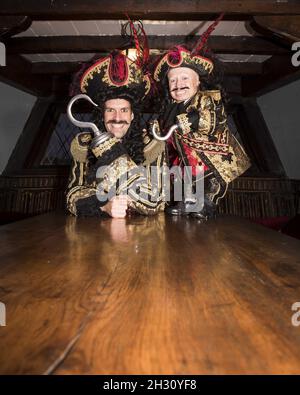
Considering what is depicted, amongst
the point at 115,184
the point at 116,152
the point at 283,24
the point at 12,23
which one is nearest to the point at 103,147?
the point at 116,152

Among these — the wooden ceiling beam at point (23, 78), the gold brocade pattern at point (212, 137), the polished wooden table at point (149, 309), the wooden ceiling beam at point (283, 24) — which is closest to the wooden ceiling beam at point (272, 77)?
the wooden ceiling beam at point (283, 24)

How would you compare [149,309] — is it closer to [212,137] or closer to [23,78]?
[212,137]

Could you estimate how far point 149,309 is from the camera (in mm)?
463

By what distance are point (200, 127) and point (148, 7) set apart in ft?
4.80

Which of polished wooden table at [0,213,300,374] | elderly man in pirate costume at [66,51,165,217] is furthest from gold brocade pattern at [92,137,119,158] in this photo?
polished wooden table at [0,213,300,374]

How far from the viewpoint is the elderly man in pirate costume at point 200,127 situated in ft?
5.93

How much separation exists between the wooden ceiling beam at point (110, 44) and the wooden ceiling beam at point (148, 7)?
2.15 feet

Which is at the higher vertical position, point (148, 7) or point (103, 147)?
point (148, 7)
